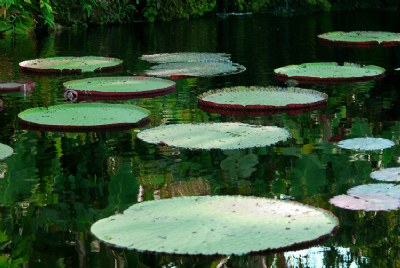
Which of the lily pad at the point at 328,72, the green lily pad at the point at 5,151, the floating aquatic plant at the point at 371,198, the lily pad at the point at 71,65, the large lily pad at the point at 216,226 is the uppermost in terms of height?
the large lily pad at the point at 216,226

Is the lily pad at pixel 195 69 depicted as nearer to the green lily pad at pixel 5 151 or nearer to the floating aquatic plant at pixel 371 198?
the green lily pad at pixel 5 151

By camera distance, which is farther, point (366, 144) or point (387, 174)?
point (366, 144)

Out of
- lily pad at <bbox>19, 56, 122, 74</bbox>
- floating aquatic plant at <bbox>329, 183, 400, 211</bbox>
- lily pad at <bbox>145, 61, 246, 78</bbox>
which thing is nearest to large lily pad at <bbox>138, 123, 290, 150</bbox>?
floating aquatic plant at <bbox>329, 183, 400, 211</bbox>

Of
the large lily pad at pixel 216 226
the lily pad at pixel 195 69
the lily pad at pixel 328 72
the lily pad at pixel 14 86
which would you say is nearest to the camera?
the large lily pad at pixel 216 226

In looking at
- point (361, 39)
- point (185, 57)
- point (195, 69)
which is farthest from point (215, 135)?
point (361, 39)

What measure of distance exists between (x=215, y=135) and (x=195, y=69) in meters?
2.99

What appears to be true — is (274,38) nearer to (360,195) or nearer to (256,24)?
(256,24)

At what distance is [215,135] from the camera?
5.53 m

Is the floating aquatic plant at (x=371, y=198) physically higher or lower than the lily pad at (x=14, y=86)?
higher

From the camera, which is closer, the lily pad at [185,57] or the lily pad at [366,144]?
the lily pad at [366,144]

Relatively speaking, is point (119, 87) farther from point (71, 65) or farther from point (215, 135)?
point (215, 135)

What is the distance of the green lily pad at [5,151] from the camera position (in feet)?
16.6

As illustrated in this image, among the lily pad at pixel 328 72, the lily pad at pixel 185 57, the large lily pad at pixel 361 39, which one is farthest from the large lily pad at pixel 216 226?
the large lily pad at pixel 361 39

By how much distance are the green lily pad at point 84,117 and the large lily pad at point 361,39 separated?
4.96 metres
